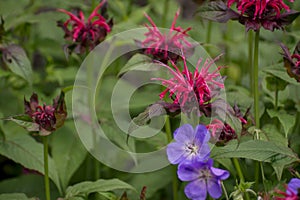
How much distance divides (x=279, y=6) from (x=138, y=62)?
1.03 feet

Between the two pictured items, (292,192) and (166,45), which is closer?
(292,192)

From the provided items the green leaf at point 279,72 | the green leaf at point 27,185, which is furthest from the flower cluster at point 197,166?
the green leaf at point 27,185

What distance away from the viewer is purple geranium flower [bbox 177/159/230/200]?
101 cm

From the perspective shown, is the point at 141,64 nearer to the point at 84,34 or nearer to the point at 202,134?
the point at 84,34

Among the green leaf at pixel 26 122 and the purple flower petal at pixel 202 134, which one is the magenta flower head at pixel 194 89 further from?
the green leaf at pixel 26 122

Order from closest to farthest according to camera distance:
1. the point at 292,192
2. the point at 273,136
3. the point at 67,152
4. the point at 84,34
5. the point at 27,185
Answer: the point at 292,192, the point at 273,136, the point at 84,34, the point at 67,152, the point at 27,185

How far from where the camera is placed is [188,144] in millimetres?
1081

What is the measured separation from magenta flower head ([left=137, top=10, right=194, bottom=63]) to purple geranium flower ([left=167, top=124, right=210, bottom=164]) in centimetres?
25

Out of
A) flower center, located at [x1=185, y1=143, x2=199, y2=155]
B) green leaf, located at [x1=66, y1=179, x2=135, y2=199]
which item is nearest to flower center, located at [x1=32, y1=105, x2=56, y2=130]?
green leaf, located at [x1=66, y1=179, x2=135, y2=199]

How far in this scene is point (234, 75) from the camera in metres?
2.20

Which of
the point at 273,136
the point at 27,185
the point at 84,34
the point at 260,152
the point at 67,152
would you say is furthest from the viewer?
the point at 27,185

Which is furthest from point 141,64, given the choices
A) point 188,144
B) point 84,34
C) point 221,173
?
point 221,173

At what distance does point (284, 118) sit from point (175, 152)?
14.3 inches

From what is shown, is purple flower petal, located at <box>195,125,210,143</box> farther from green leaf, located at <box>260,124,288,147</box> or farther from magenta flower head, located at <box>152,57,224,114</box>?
green leaf, located at <box>260,124,288,147</box>
